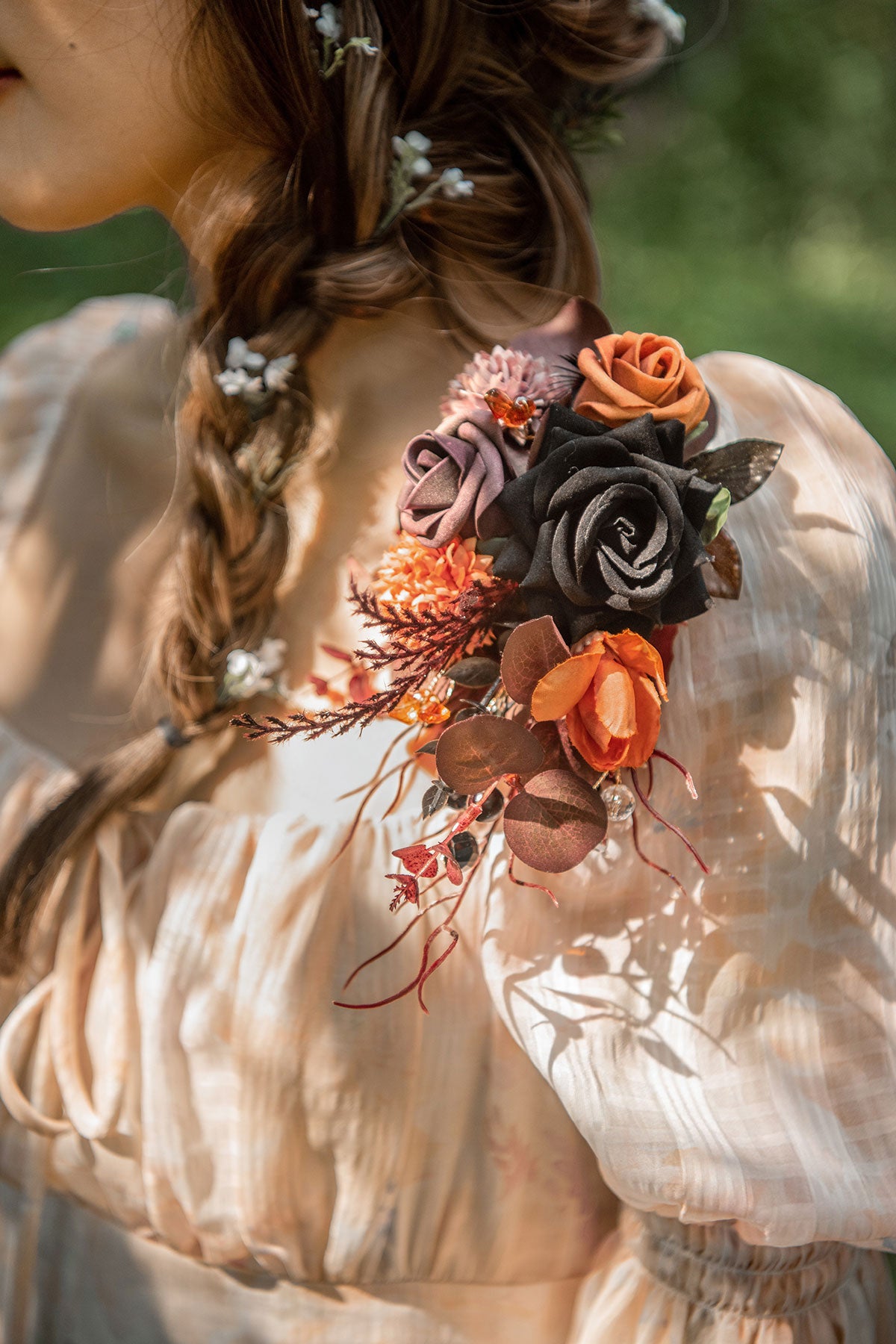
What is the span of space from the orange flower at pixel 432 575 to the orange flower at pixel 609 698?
72 millimetres

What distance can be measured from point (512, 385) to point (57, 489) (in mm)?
366

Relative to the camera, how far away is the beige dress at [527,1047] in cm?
56

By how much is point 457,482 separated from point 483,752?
132 mm

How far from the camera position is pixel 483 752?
49cm

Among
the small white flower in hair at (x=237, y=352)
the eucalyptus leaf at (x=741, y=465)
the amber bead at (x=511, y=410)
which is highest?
the small white flower in hair at (x=237, y=352)

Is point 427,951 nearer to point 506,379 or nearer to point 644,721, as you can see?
point 644,721

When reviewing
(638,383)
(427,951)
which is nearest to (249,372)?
(638,383)

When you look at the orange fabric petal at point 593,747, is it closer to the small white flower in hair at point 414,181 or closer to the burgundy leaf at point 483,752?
the burgundy leaf at point 483,752

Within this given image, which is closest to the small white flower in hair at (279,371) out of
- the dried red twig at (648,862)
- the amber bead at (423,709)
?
the amber bead at (423,709)

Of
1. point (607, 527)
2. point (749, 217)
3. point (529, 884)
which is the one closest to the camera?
point (607, 527)

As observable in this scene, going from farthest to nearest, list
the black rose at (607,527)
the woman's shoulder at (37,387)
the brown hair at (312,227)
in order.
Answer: the woman's shoulder at (37,387), the brown hair at (312,227), the black rose at (607,527)

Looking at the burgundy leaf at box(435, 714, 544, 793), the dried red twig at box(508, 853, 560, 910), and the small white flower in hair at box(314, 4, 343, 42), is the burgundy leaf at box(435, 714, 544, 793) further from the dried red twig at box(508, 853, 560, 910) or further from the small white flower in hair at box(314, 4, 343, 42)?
the small white flower in hair at box(314, 4, 343, 42)

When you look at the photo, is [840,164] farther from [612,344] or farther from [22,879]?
[22,879]

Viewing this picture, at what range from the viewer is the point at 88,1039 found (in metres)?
0.65
